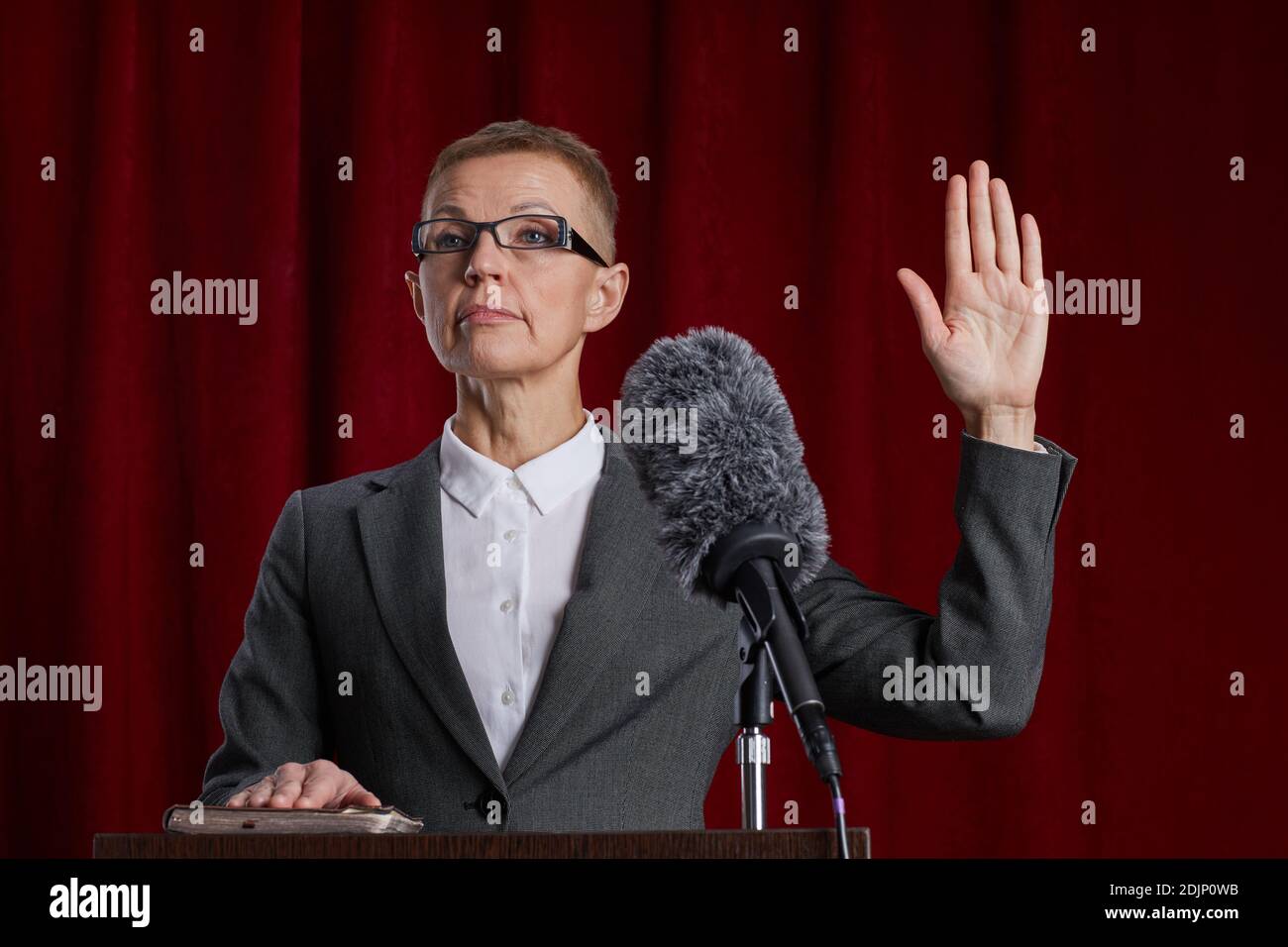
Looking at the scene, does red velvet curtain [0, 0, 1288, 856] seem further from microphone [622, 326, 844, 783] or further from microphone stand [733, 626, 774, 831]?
microphone stand [733, 626, 774, 831]

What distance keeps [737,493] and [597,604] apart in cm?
48

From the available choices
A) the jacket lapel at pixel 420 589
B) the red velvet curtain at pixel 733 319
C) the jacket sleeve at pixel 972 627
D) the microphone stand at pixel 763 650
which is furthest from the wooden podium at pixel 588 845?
the red velvet curtain at pixel 733 319

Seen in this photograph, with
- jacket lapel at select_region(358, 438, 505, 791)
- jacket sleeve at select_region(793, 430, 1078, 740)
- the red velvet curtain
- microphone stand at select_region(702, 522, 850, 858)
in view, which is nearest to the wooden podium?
microphone stand at select_region(702, 522, 850, 858)

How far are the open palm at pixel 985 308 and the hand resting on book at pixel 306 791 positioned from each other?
1.87 feet

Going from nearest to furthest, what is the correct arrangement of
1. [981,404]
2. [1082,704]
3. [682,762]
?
[981,404] < [682,762] < [1082,704]

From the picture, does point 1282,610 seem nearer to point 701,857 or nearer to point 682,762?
point 682,762

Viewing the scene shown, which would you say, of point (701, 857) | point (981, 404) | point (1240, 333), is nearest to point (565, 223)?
point (981, 404)

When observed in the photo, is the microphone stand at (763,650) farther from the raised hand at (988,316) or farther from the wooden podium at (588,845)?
the raised hand at (988,316)

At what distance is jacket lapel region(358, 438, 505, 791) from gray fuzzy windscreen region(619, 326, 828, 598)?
39 cm

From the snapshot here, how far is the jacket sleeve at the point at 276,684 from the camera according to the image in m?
1.44

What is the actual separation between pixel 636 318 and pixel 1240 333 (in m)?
1.09

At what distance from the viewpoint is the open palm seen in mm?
1139

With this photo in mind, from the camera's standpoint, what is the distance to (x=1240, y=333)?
247 cm

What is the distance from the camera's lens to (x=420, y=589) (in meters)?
1.44
